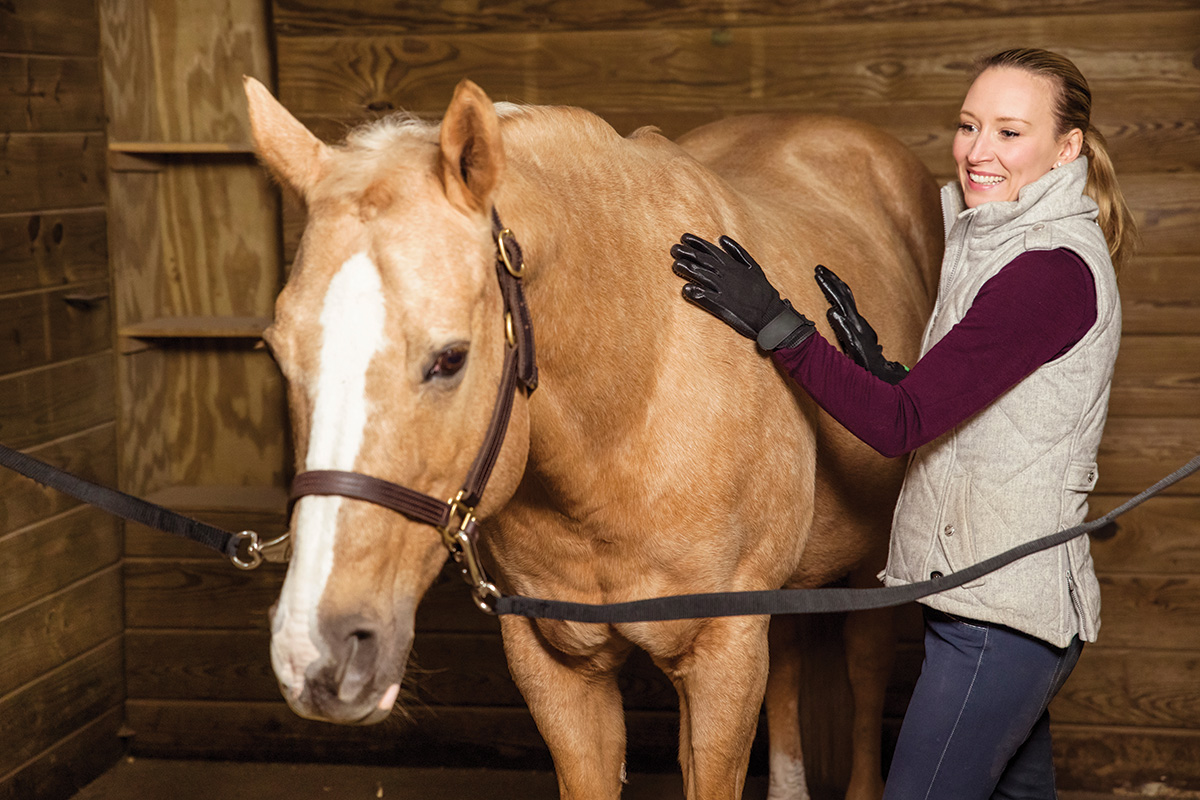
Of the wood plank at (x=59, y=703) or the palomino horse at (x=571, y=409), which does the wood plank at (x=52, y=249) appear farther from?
the palomino horse at (x=571, y=409)

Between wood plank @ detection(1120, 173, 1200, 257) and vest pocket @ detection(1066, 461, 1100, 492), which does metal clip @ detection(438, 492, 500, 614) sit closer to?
vest pocket @ detection(1066, 461, 1100, 492)

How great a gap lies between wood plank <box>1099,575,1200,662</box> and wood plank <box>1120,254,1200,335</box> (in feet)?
2.22

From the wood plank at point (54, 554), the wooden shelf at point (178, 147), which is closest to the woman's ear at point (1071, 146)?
the wooden shelf at point (178, 147)

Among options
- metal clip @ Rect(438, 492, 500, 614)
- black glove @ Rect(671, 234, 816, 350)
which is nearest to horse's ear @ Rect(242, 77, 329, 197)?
metal clip @ Rect(438, 492, 500, 614)

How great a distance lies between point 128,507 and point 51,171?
143cm

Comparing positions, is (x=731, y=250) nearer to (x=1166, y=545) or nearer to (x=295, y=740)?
(x=1166, y=545)

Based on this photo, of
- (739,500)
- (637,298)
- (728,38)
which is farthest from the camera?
(728,38)

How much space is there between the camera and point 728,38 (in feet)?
8.54

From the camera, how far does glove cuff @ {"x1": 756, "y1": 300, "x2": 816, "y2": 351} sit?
58.5 inches

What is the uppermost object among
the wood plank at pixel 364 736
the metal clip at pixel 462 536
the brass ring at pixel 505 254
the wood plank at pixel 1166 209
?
the wood plank at pixel 1166 209

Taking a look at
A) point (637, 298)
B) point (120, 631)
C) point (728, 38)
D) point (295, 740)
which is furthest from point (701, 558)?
point (120, 631)

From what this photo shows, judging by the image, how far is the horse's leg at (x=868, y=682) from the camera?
8.18ft

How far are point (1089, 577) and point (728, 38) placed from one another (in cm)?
165

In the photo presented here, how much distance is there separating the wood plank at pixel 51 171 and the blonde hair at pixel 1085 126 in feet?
6.97
